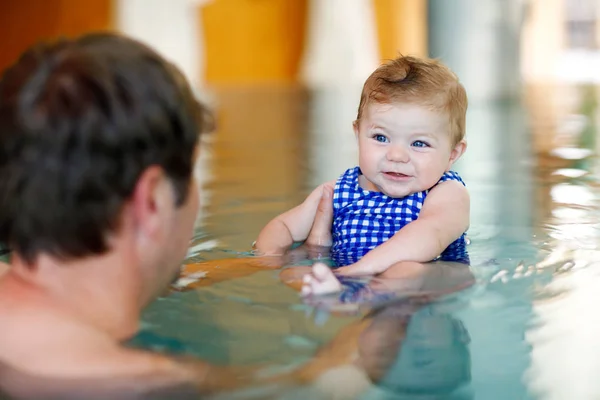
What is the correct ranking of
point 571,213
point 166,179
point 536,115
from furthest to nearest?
point 536,115 → point 571,213 → point 166,179

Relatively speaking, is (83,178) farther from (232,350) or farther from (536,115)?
(536,115)

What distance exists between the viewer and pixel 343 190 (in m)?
2.03

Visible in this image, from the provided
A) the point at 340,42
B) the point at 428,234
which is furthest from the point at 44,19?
the point at 428,234

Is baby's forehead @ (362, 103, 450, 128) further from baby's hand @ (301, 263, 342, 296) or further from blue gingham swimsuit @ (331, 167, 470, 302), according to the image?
baby's hand @ (301, 263, 342, 296)

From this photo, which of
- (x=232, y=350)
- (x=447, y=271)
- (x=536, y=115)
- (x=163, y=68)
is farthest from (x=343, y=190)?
(x=536, y=115)

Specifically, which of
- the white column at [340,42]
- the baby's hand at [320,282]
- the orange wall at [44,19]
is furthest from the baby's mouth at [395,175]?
the white column at [340,42]

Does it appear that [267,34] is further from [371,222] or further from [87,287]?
[87,287]

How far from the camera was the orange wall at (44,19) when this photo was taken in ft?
33.5

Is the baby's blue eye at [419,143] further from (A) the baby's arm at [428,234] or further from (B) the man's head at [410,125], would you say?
(A) the baby's arm at [428,234]

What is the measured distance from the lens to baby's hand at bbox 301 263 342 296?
1.50m

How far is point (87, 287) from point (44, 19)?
9.87 meters

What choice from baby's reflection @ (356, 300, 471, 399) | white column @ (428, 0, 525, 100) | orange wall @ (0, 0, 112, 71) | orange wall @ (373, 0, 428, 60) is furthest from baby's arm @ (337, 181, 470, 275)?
orange wall @ (373, 0, 428, 60)

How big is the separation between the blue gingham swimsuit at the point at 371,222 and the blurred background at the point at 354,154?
157 millimetres

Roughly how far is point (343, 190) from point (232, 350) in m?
0.81
